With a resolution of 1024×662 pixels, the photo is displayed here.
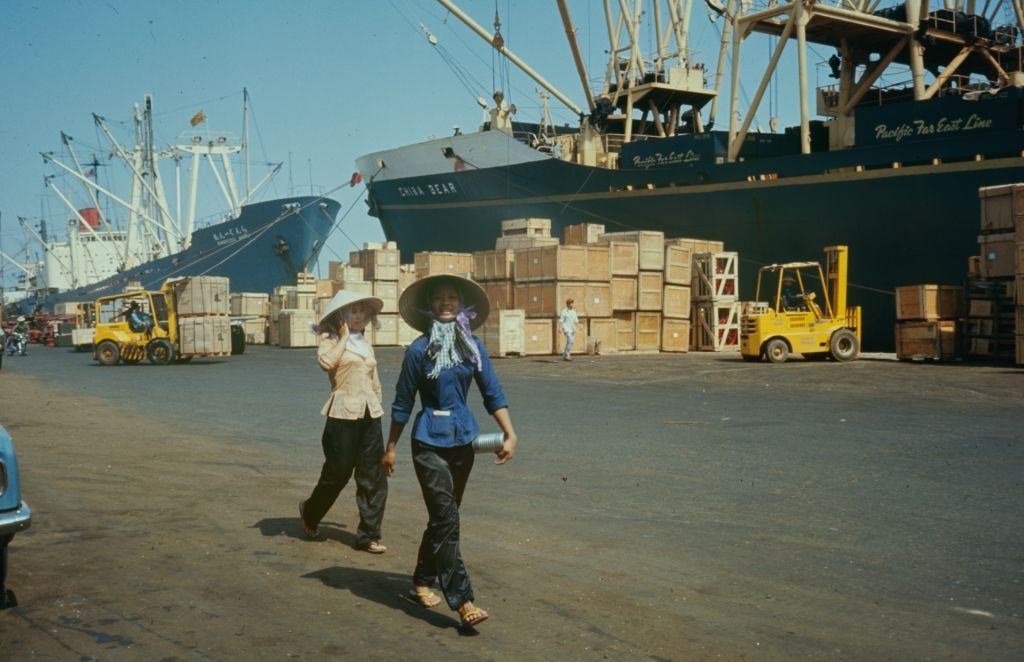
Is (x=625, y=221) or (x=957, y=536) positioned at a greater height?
(x=625, y=221)

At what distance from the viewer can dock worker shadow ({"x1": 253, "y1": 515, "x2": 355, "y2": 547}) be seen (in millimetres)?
6685

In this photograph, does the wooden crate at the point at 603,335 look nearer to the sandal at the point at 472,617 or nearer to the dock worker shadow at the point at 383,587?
the dock worker shadow at the point at 383,587

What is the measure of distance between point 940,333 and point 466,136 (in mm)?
23441

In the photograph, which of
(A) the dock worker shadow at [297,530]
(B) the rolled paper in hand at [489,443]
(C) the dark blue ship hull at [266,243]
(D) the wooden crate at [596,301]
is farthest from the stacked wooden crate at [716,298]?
(C) the dark blue ship hull at [266,243]

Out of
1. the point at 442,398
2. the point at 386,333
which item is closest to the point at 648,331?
the point at 386,333

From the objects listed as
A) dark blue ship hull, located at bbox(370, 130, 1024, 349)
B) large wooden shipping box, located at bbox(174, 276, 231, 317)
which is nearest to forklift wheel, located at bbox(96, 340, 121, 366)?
large wooden shipping box, located at bbox(174, 276, 231, 317)

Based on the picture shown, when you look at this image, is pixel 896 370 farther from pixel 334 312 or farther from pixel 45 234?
pixel 45 234

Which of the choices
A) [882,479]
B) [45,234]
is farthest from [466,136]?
[45,234]

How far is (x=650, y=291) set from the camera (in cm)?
2912

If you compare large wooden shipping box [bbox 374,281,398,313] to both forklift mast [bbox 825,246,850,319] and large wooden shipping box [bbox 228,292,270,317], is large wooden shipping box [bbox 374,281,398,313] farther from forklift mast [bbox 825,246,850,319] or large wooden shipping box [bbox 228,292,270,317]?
forklift mast [bbox 825,246,850,319]

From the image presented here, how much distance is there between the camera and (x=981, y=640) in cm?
458

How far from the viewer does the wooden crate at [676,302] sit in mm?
29328

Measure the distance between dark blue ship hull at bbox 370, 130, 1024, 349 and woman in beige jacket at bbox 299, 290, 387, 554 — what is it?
24.3 metres

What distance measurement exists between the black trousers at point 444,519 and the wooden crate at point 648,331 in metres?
24.4
